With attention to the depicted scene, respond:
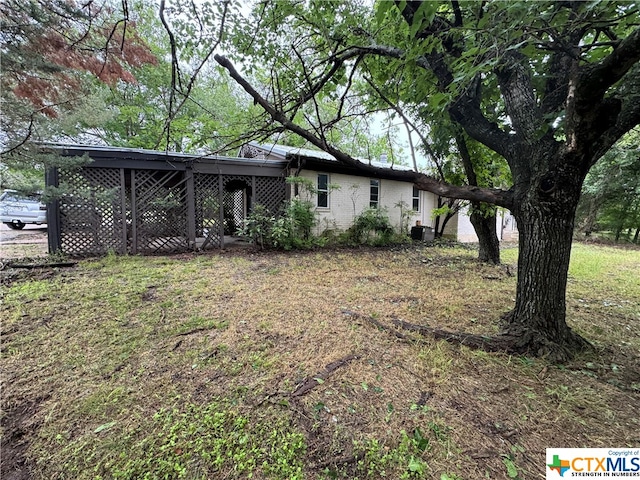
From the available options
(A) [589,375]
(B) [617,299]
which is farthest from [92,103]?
(B) [617,299]

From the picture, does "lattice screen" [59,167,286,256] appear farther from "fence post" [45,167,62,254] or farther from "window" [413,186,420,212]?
"window" [413,186,420,212]

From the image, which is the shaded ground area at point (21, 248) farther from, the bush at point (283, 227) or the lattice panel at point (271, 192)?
the lattice panel at point (271, 192)

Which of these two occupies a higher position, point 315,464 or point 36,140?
point 36,140

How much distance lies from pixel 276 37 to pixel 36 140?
4.53 metres

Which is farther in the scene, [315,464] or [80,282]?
[80,282]

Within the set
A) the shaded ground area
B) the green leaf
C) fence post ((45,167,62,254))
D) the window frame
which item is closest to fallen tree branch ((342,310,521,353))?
the green leaf

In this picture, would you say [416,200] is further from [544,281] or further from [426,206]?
[544,281]

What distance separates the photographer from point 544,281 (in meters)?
2.75

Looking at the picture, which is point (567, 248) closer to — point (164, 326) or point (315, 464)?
point (315, 464)

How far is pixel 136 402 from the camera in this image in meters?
1.97

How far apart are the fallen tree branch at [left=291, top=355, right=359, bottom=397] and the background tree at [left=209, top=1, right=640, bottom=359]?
1.44 meters
